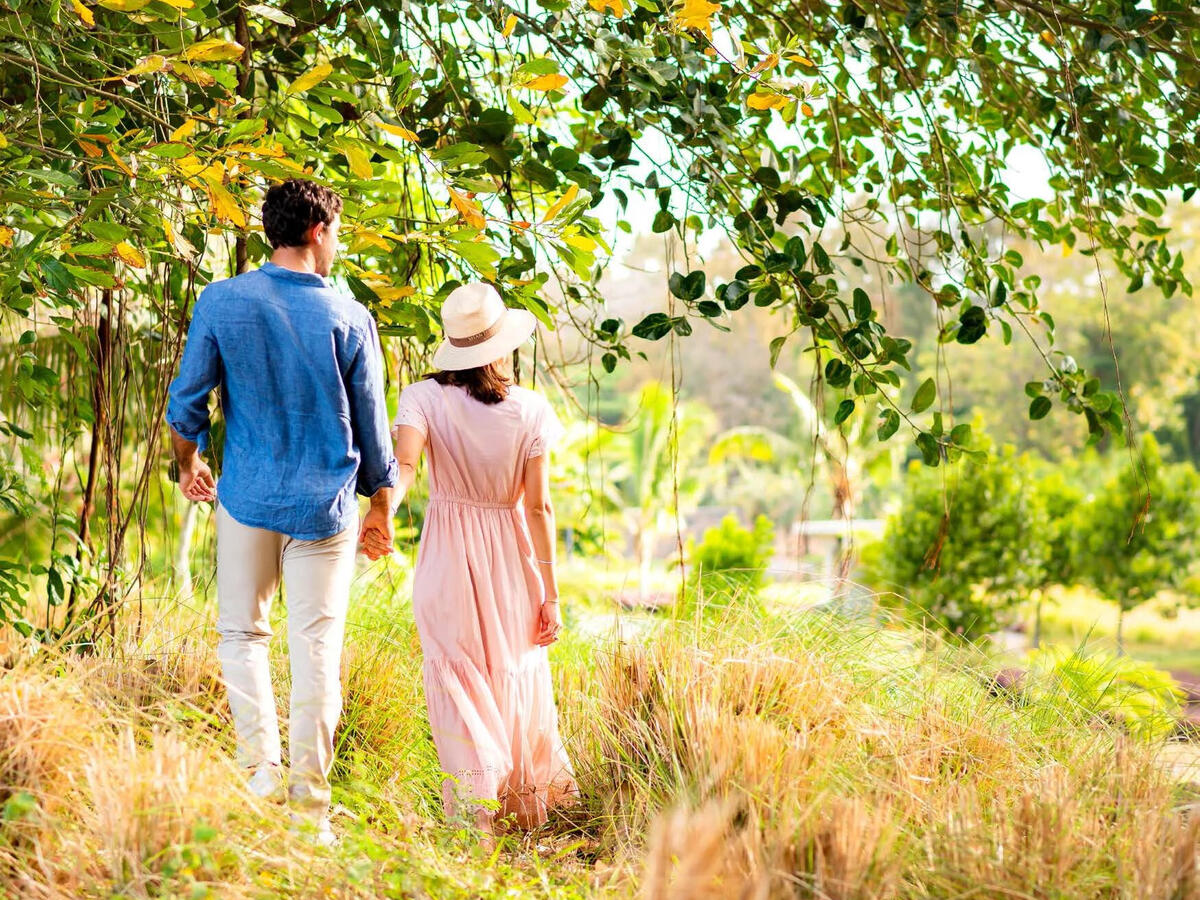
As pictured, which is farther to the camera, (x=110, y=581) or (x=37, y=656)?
(x=110, y=581)

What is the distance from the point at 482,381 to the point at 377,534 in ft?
1.93

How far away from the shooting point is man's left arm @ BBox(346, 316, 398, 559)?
266 cm

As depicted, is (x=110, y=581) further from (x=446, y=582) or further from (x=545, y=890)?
(x=545, y=890)

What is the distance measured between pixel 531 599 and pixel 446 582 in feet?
0.93

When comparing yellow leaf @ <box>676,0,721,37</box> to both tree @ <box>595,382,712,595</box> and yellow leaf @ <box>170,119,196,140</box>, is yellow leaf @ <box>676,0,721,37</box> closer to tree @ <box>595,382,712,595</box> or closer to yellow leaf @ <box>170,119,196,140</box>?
yellow leaf @ <box>170,119,196,140</box>

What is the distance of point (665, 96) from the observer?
2521 millimetres

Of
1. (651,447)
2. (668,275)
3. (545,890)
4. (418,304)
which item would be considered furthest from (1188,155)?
(651,447)

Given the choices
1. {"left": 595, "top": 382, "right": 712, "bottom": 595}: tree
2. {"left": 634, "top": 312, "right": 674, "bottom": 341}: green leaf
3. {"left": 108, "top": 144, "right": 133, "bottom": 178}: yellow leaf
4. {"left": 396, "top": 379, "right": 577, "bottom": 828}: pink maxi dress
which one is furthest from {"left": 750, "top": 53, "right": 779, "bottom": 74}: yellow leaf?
{"left": 595, "top": 382, "right": 712, "bottom": 595}: tree

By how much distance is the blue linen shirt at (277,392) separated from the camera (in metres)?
2.56

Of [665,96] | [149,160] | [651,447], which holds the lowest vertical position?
[651,447]

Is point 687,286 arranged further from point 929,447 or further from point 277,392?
point 277,392

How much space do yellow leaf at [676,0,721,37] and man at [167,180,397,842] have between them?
92 cm

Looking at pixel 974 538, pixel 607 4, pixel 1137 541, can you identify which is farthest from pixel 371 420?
pixel 1137 541

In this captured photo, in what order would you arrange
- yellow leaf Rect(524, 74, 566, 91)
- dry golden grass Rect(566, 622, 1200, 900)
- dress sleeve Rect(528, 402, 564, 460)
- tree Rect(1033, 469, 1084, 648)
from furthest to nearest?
1. tree Rect(1033, 469, 1084, 648)
2. dress sleeve Rect(528, 402, 564, 460)
3. yellow leaf Rect(524, 74, 566, 91)
4. dry golden grass Rect(566, 622, 1200, 900)
